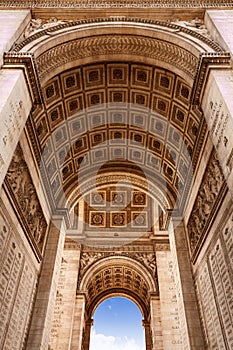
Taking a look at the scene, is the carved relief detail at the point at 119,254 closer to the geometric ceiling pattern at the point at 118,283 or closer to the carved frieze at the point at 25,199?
the geometric ceiling pattern at the point at 118,283

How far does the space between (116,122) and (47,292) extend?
6466 mm

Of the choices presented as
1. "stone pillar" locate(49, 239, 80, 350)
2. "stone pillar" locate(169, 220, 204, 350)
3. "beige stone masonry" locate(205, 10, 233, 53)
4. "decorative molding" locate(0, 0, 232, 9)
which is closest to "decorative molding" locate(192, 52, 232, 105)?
"beige stone masonry" locate(205, 10, 233, 53)

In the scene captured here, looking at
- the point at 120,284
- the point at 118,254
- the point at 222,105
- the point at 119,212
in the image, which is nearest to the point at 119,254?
the point at 118,254

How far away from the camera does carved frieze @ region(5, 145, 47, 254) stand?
23.4 feet

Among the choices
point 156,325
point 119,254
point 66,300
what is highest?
point 119,254

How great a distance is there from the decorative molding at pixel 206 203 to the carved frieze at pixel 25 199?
196 inches

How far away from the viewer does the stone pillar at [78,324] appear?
14383mm

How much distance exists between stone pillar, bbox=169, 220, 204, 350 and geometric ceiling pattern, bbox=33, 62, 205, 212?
158 centimetres

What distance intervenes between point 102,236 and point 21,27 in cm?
1337

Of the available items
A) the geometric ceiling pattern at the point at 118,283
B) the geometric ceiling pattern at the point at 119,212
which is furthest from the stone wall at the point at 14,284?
the geometric ceiling pattern at the point at 119,212

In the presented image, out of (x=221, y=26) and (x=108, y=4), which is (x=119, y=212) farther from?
(x=221, y=26)

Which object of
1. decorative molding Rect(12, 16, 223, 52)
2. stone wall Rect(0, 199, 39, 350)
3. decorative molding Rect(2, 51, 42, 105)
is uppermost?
decorative molding Rect(12, 16, 223, 52)

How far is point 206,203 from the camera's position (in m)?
8.10

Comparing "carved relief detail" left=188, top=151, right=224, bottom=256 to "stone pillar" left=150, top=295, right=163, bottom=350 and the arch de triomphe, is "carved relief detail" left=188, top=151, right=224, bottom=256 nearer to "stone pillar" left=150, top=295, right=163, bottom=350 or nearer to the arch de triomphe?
the arch de triomphe
